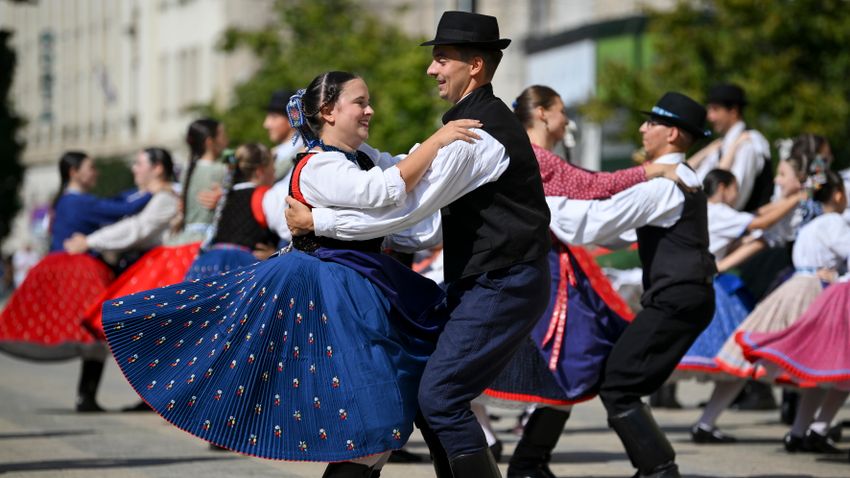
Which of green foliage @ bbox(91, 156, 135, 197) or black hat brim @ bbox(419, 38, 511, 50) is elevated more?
black hat brim @ bbox(419, 38, 511, 50)

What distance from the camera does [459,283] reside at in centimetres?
622

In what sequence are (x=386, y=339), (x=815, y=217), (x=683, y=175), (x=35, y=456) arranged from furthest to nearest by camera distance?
(x=815, y=217) → (x=35, y=456) → (x=683, y=175) → (x=386, y=339)

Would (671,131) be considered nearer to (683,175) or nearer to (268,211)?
(683,175)

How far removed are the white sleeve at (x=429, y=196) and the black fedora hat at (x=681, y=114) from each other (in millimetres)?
2452

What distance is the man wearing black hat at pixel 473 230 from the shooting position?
5988mm

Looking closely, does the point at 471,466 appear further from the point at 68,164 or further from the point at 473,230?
the point at 68,164

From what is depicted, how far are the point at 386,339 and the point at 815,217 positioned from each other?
485 centimetres

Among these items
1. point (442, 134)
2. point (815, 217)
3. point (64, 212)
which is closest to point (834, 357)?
point (815, 217)

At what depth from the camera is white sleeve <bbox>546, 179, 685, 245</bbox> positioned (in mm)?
7727

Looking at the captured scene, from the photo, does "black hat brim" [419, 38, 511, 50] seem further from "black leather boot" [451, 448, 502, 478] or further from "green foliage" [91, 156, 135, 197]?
"green foliage" [91, 156, 135, 197]

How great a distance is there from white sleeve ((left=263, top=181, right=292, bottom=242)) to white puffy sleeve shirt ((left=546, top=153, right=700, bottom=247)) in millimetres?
2509

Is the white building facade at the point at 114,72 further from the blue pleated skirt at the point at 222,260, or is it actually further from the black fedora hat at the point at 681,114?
the black fedora hat at the point at 681,114

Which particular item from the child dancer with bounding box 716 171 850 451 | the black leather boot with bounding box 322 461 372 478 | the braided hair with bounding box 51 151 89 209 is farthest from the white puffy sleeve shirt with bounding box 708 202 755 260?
the black leather boot with bounding box 322 461 372 478

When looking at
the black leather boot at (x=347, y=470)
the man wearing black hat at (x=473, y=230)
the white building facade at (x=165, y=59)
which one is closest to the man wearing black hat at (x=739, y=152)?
the man wearing black hat at (x=473, y=230)
